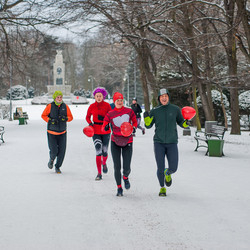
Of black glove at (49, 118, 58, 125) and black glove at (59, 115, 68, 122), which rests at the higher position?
black glove at (59, 115, 68, 122)

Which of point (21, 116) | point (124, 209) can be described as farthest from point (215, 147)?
point (21, 116)

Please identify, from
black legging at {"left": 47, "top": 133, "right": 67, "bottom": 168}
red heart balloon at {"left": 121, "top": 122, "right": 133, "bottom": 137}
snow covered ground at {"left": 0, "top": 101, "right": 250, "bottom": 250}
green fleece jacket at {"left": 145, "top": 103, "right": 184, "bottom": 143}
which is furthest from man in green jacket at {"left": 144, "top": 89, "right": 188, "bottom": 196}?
black legging at {"left": 47, "top": 133, "right": 67, "bottom": 168}

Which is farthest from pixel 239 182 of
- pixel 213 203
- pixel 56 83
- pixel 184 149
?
pixel 56 83

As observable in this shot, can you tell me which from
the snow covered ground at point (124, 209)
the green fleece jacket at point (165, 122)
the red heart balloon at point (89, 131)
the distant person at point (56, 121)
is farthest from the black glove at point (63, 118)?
the green fleece jacket at point (165, 122)

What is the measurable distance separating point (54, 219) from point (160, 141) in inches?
84.1

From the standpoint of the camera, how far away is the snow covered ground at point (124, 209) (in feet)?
15.5

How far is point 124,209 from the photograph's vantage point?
616 cm

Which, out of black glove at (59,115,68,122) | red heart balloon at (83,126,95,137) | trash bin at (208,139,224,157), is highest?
black glove at (59,115,68,122)

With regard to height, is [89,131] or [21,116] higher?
[89,131]

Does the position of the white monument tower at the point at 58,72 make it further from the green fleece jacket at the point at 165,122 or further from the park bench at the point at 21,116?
the green fleece jacket at the point at 165,122

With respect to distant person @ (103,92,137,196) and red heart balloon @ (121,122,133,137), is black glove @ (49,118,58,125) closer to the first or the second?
distant person @ (103,92,137,196)

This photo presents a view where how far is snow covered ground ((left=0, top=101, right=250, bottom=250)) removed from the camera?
473cm

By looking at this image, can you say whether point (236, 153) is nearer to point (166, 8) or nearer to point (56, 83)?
point (166, 8)

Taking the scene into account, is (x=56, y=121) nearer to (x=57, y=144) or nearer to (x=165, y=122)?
(x=57, y=144)
